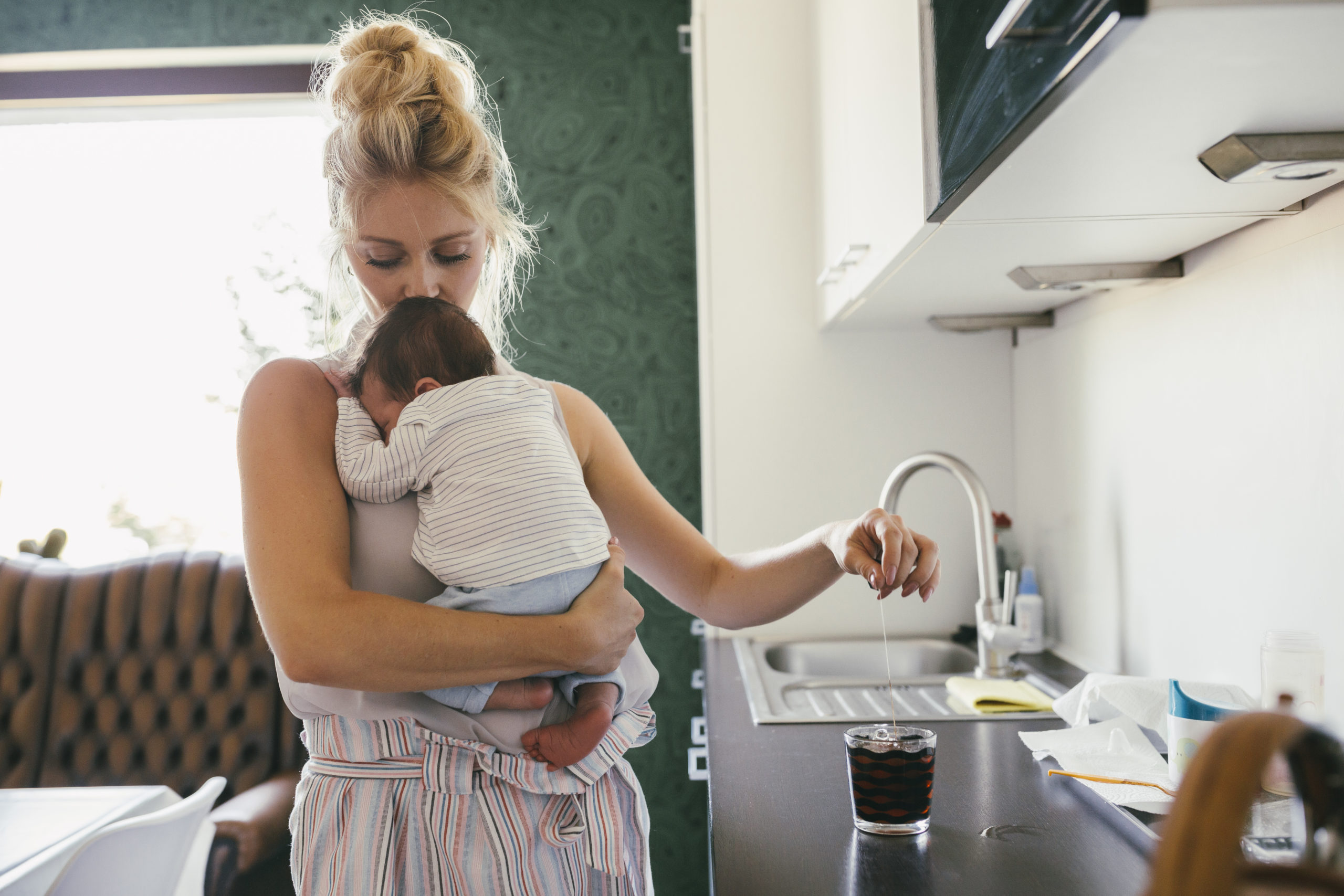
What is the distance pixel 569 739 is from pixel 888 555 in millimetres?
362

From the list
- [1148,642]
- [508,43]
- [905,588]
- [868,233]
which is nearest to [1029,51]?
[905,588]

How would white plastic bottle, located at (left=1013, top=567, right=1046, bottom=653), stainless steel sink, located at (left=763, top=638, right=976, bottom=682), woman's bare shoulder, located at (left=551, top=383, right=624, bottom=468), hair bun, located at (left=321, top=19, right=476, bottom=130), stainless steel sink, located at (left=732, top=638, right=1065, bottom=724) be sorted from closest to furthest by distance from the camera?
1. hair bun, located at (left=321, top=19, right=476, bottom=130)
2. woman's bare shoulder, located at (left=551, top=383, right=624, bottom=468)
3. stainless steel sink, located at (left=732, top=638, right=1065, bottom=724)
4. white plastic bottle, located at (left=1013, top=567, right=1046, bottom=653)
5. stainless steel sink, located at (left=763, top=638, right=976, bottom=682)

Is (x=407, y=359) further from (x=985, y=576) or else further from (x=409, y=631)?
(x=985, y=576)

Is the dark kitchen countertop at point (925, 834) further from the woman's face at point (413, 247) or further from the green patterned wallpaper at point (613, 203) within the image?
the green patterned wallpaper at point (613, 203)

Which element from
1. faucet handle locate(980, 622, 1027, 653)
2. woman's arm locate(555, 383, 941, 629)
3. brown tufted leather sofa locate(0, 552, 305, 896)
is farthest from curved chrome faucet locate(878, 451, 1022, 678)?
brown tufted leather sofa locate(0, 552, 305, 896)

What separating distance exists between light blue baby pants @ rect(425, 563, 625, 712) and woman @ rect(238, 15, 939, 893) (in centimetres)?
2

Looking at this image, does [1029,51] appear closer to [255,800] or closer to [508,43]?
[255,800]

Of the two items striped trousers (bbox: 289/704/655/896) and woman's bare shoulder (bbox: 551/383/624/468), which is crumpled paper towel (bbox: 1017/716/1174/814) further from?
woman's bare shoulder (bbox: 551/383/624/468)

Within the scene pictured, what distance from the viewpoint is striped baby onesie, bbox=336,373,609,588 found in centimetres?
90

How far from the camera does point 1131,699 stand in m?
1.22

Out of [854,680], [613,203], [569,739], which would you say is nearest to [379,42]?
[569,739]

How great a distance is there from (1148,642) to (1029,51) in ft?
3.48

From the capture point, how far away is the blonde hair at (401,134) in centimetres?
101

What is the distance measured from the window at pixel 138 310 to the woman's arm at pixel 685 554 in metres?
1.95
